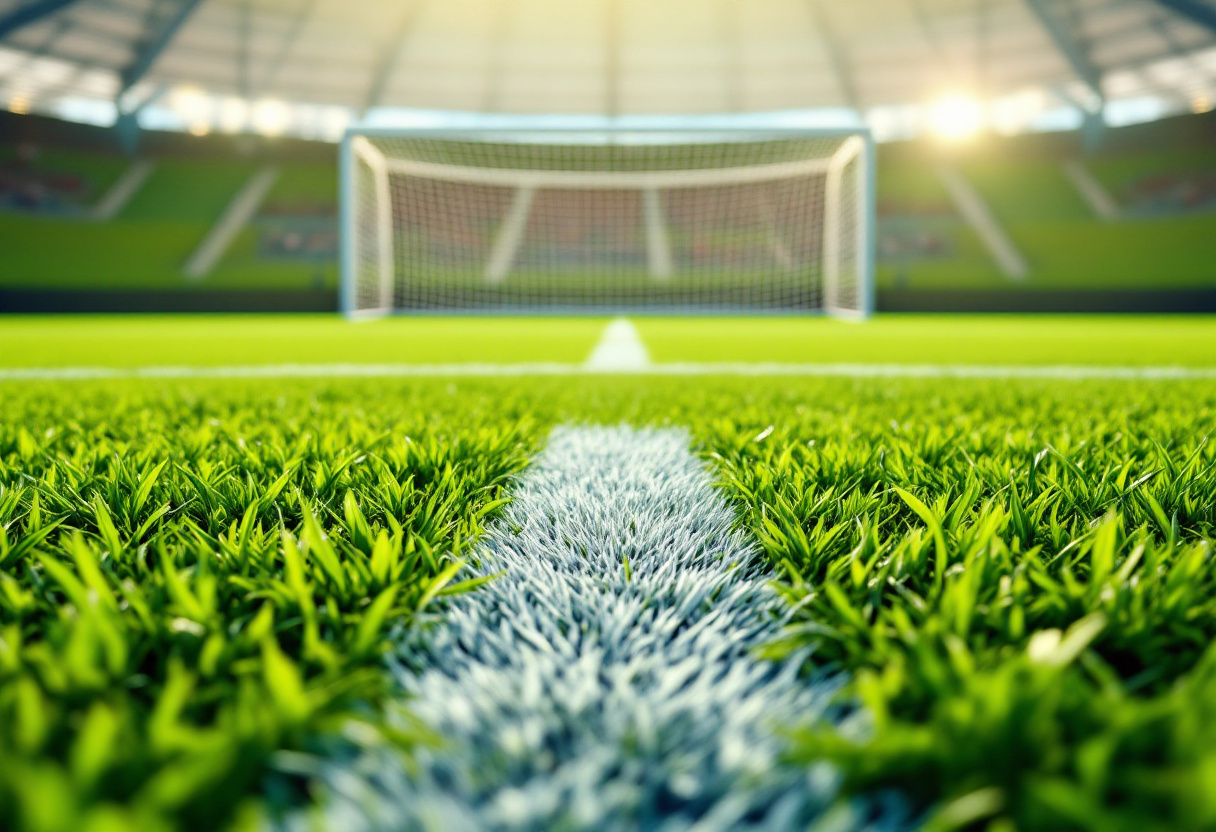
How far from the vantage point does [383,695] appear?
0.60 m

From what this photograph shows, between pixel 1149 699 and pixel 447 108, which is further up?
pixel 447 108

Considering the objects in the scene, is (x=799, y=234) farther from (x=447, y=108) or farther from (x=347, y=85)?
(x=347, y=85)

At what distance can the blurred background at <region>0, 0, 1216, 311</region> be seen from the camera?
20188 millimetres

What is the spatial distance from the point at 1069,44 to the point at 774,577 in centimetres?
2431

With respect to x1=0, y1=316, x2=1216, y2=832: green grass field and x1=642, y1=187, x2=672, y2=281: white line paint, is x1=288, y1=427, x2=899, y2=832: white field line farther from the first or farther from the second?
x1=642, y1=187, x2=672, y2=281: white line paint

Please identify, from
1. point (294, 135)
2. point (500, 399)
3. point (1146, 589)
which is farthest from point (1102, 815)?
point (294, 135)

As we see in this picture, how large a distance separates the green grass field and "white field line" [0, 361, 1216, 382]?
204cm

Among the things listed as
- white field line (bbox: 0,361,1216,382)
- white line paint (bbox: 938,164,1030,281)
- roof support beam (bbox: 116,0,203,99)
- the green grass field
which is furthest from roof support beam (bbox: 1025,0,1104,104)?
the green grass field

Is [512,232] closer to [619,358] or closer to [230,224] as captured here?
[230,224]

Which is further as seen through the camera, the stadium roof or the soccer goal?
the stadium roof

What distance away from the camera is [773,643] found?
2.26 feet

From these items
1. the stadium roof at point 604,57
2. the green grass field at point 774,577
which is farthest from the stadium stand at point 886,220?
the green grass field at point 774,577

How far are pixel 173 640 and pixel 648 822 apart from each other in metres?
0.44

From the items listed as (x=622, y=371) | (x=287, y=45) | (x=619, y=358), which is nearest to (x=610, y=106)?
(x=287, y=45)
